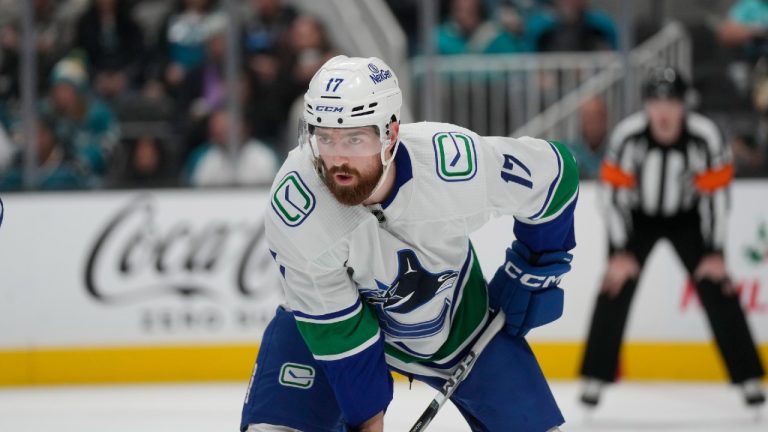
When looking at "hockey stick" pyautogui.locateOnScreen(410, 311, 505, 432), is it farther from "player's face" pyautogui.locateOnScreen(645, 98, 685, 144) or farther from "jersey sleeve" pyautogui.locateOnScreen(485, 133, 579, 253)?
"player's face" pyautogui.locateOnScreen(645, 98, 685, 144)

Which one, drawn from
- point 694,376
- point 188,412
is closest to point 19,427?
point 188,412

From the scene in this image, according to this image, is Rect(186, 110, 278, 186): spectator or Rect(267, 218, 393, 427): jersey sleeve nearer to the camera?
Rect(267, 218, 393, 427): jersey sleeve

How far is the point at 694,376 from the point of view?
5691 mm

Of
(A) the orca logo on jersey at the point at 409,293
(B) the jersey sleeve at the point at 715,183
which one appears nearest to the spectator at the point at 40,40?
(B) the jersey sleeve at the point at 715,183

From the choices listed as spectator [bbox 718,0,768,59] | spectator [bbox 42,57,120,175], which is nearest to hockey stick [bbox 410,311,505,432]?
spectator [bbox 42,57,120,175]

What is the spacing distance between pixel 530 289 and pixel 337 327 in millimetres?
518

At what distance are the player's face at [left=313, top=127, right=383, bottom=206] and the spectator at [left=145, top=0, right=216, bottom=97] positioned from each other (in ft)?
13.1

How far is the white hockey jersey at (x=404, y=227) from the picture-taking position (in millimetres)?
2641

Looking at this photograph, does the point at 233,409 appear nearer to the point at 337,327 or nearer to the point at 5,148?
the point at 5,148

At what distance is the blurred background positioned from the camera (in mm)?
5727

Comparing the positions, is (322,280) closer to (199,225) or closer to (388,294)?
(388,294)

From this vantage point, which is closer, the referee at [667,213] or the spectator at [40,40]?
the referee at [667,213]

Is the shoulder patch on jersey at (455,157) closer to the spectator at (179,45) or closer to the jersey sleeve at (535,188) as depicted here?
the jersey sleeve at (535,188)

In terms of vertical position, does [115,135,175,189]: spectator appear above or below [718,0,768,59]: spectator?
below
